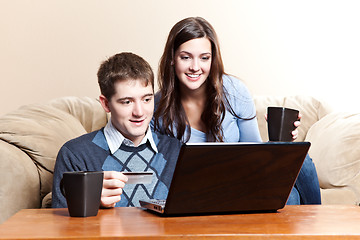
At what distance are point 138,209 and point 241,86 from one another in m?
1.25

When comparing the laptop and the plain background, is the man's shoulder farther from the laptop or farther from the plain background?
the plain background

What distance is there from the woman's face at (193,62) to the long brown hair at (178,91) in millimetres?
27

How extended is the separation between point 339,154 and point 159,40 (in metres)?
1.47

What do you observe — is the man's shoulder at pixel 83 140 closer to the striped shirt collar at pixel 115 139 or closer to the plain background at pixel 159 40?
the striped shirt collar at pixel 115 139

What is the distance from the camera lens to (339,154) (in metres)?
2.31

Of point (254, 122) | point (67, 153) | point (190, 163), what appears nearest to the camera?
point (190, 163)

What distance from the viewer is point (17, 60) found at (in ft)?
10.7

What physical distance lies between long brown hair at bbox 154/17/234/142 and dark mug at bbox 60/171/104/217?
101cm

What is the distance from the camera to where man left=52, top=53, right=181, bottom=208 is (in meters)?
1.51

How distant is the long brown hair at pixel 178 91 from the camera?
6.68 feet

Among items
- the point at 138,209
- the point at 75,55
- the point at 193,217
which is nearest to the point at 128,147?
the point at 138,209

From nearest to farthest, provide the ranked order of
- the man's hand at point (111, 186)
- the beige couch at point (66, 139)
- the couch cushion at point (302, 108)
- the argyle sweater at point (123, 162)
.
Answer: the man's hand at point (111, 186) < the argyle sweater at point (123, 162) < the beige couch at point (66, 139) < the couch cushion at point (302, 108)

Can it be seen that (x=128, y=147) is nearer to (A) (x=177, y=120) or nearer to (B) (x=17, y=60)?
(A) (x=177, y=120)

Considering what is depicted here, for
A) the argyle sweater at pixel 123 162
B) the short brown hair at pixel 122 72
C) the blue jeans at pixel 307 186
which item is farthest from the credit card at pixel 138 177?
the blue jeans at pixel 307 186
